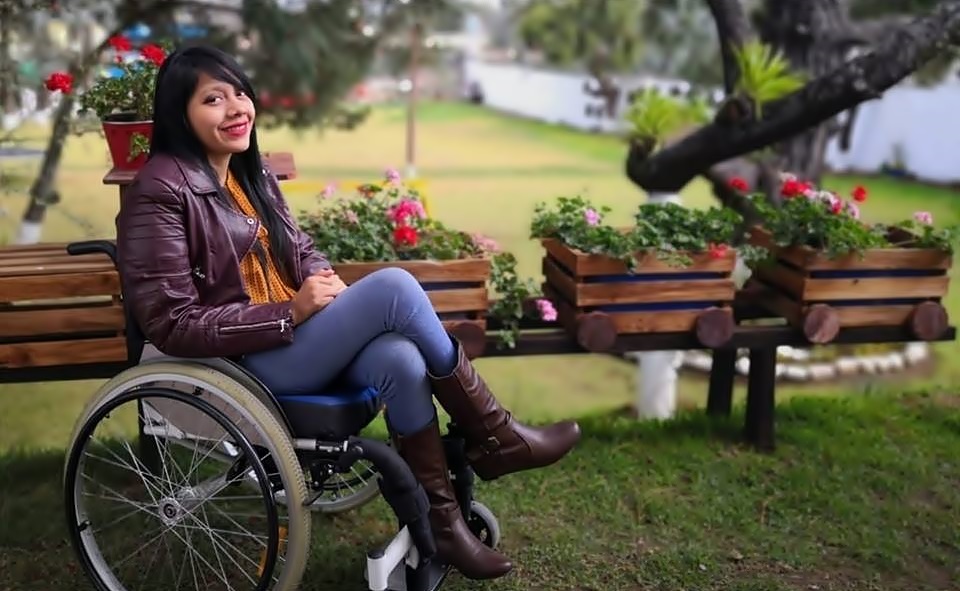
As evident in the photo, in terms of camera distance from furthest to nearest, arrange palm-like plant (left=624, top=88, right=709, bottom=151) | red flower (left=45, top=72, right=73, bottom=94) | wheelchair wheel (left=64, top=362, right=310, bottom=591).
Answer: palm-like plant (left=624, top=88, right=709, bottom=151)
red flower (left=45, top=72, right=73, bottom=94)
wheelchair wheel (left=64, top=362, right=310, bottom=591)

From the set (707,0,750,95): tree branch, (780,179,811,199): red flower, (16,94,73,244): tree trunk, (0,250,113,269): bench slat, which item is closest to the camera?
(0,250,113,269): bench slat

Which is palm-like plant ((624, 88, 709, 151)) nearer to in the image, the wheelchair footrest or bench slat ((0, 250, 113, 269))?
bench slat ((0, 250, 113, 269))

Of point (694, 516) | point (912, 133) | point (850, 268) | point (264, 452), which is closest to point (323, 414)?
point (264, 452)

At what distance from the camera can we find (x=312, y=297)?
1.75 m

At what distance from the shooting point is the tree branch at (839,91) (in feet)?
10.8

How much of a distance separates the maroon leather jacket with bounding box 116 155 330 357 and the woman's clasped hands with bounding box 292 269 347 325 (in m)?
0.02

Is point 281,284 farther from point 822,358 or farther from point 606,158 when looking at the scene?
point 606,158

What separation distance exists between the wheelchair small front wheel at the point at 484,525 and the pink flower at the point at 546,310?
645 millimetres

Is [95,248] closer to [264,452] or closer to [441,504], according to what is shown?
[264,452]

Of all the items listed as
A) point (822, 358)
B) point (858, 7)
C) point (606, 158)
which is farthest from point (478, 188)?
point (822, 358)

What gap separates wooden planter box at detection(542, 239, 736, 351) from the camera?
248 centimetres

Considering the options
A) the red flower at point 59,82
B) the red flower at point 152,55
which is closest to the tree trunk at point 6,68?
the red flower at point 59,82

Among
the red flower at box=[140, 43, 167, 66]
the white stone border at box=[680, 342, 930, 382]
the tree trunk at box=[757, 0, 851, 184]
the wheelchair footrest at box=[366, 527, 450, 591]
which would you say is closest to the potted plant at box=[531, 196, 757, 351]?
the wheelchair footrest at box=[366, 527, 450, 591]

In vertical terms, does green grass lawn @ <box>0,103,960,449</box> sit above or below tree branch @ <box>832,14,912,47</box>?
below
